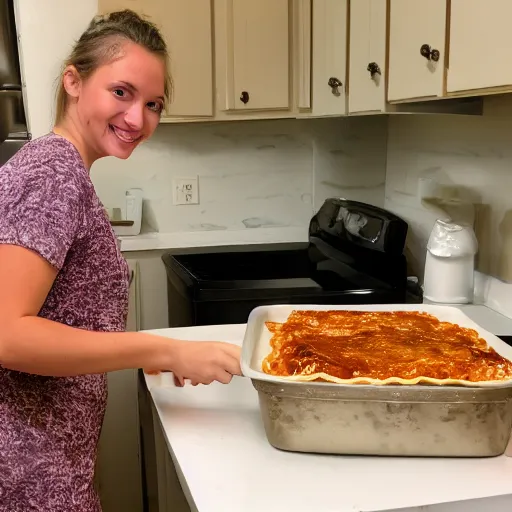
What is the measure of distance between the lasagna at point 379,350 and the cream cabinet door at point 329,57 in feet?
3.18

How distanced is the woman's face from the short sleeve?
0.15m

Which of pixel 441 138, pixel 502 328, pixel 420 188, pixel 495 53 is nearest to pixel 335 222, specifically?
pixel 420 188

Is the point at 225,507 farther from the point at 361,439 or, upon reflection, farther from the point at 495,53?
the point at 495,53

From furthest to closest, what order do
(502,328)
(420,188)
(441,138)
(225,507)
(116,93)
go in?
(420,188) → (441,138) → (502,328) → (116,93) → (225,507)

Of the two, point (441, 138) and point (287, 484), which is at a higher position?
point (441, 138)

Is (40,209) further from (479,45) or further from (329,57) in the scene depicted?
(329,57)

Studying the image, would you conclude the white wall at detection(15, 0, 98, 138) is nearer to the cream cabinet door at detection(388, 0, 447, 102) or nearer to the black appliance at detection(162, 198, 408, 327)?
the black appliance at detection(162, 198, 408, 327)

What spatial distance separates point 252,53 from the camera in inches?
93.0

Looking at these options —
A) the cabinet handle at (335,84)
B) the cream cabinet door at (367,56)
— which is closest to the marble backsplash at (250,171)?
the cabinet handle at (335,84)

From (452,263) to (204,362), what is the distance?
96 cm

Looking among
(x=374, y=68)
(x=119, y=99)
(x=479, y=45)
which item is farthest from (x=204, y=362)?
(x=374, y=68)

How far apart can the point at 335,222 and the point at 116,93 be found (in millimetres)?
1338

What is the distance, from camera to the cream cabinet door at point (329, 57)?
199 centimetres

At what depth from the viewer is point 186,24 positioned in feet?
7.63
